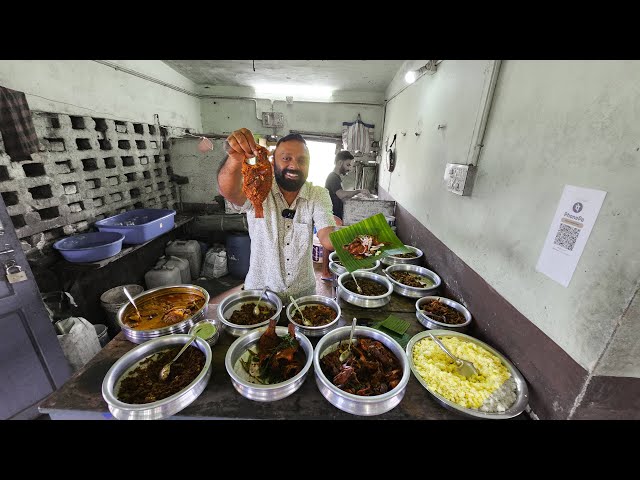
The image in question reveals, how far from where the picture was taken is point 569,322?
148cm

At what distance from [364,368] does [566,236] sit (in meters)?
1.52

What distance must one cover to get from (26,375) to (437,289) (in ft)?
15.3

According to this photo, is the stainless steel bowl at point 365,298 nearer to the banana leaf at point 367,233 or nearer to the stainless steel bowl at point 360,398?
the banana leaf at point 367,233

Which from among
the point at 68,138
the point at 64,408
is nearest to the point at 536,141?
the point at 64,408

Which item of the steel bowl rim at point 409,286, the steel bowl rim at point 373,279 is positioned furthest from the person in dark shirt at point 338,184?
the steel bowl rim at point 373,279

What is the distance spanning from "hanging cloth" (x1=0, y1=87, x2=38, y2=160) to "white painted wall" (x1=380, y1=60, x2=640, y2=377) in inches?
213

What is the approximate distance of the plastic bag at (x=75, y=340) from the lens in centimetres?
299

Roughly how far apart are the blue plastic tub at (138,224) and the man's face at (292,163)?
3.59 metres

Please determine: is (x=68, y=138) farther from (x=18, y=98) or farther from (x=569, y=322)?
(x=569, y=322)

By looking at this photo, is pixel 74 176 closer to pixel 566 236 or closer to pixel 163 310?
pixel 163 310

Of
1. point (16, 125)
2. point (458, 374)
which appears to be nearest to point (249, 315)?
point (458, 374)

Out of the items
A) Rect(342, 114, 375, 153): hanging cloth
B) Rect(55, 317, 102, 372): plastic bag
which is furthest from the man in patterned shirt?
Rect(342, 114, 375, 153): hanging cloth

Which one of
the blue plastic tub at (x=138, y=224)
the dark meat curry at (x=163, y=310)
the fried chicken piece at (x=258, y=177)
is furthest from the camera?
the blue plastic tub at (x=138, y=224)

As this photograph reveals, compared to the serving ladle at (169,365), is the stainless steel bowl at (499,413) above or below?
below
